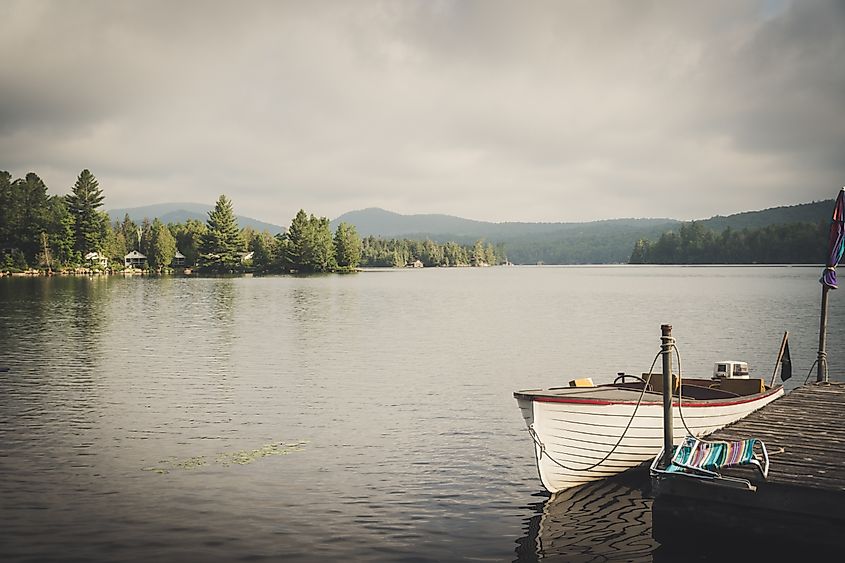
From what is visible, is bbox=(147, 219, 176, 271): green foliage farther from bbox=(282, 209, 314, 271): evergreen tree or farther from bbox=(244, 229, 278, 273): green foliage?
bbox=(282, 209, 314, 271): evergreen tree

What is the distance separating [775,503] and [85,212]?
576 feet

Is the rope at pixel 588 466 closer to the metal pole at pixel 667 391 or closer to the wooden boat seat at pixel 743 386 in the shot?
the metal pole at pixel 667 391

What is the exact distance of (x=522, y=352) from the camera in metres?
38.3

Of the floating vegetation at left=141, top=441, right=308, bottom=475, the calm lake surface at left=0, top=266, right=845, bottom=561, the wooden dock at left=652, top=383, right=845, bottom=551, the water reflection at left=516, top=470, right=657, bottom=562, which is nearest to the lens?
the wooden dock at left=652, top=383, right=845, bottom=551

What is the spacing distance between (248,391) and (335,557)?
16094 mm

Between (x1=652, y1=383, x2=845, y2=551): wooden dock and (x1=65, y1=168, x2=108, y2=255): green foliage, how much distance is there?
560ft

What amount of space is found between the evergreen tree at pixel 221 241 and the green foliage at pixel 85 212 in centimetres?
2720

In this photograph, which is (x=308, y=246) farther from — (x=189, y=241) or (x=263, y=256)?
(x=189, y=241)

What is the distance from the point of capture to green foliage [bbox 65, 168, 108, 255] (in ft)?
521

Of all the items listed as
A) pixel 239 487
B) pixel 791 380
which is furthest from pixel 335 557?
pixel 791 380

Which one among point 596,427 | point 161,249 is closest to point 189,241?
point 161,249

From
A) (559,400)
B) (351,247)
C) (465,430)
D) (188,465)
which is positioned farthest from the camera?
(351,247)

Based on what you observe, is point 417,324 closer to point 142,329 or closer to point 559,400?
point 142,329

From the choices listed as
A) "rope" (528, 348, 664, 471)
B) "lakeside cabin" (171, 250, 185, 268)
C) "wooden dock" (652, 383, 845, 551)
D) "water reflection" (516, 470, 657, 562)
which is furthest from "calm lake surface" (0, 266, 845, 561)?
"lakeside cabin" (171, 250, 185, 268)
